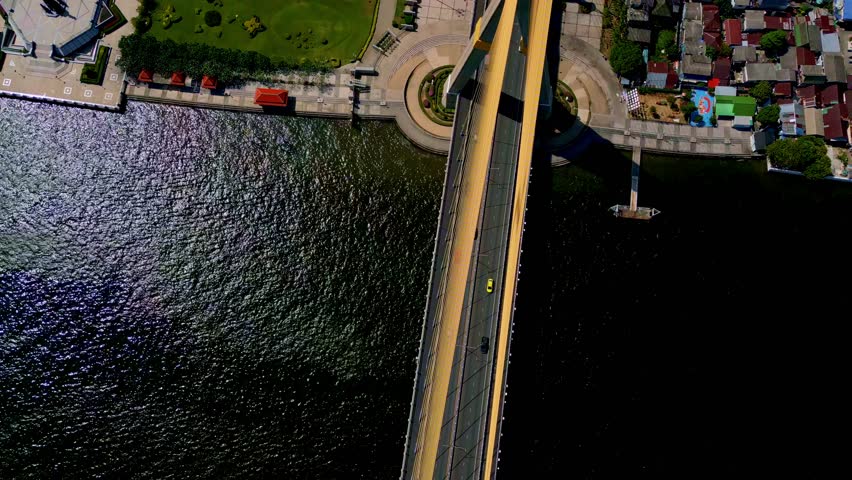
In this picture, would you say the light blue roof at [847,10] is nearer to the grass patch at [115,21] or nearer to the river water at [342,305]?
the river water at [342,305]

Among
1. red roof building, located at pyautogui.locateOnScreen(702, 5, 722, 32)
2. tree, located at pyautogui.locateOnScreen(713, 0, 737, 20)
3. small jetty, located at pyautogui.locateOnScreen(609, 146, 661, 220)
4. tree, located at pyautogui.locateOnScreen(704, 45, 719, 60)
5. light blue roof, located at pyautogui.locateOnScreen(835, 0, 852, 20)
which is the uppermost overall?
light blue roof, located at pyautogui.locateOnScreen(835, 0, 852, 20)

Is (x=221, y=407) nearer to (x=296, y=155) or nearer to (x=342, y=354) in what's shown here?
(x=342, y=354)

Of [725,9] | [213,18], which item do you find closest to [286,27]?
[213,18]

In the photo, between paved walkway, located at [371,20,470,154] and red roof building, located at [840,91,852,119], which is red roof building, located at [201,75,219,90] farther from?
red roof building, located at [840,91,852,119]

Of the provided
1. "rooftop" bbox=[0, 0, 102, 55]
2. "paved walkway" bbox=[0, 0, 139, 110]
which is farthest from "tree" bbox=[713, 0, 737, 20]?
"rooftop" bbox=[0, 0, 102, 55]

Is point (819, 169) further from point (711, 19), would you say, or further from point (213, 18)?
point (213, 18)

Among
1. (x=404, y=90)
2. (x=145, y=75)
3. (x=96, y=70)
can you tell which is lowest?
(x=96, y=70)
